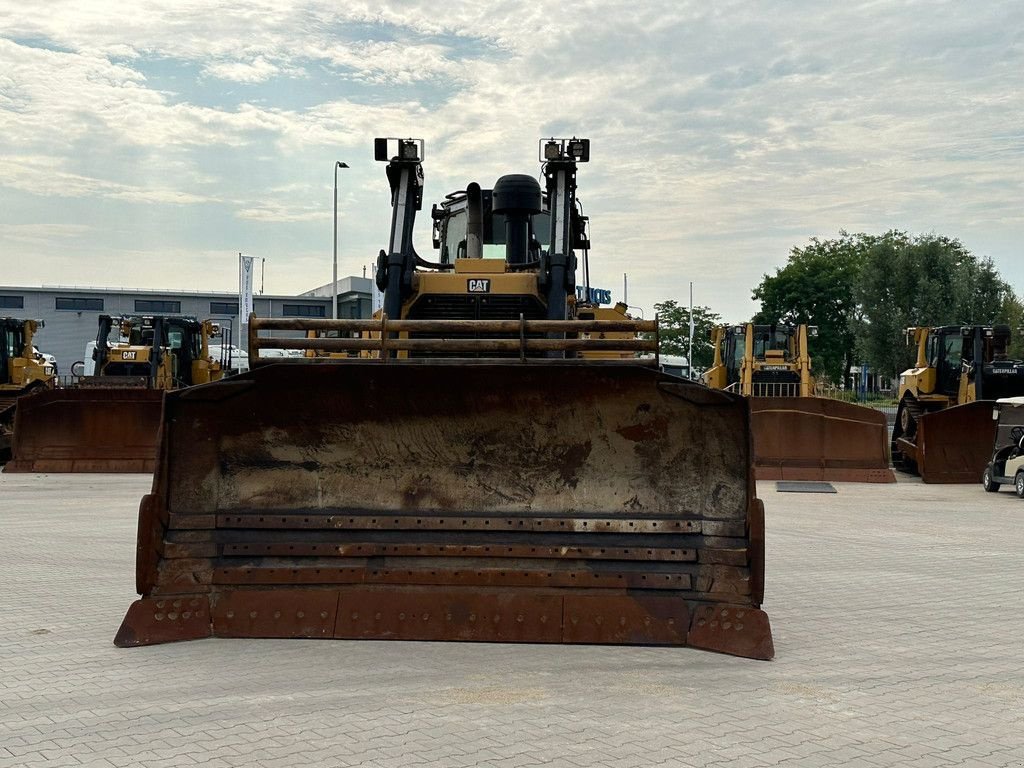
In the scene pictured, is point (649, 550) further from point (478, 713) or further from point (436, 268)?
point (436, 268)

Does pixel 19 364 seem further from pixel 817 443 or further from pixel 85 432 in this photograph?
pixel 817 443

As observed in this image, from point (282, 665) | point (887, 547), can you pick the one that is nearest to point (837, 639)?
point (282, 665)

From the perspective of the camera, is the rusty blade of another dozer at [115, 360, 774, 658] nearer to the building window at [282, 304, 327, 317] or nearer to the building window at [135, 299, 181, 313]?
the building window at [282, 304, 327, 317]

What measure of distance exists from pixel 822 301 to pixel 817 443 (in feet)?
154

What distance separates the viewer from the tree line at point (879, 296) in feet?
180

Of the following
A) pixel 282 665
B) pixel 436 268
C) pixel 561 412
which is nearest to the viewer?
pixel 282 665

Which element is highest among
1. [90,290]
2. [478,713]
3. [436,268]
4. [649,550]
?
[90,290]

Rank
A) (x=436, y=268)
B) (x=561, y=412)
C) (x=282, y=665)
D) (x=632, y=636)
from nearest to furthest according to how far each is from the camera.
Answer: (x=282, y=665) < (x=632, y=636) < (x=561, y=412) < (x=436, y=268)

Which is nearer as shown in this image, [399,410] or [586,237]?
[399,410]

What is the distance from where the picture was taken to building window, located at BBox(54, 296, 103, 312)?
239ft

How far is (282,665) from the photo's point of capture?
594cm

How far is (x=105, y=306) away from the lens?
241 ft

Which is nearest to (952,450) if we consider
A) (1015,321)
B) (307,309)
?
(1015,321)

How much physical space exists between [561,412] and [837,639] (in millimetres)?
2158
